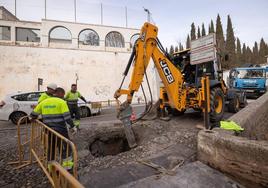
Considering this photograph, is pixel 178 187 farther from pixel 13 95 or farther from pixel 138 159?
pixel 13 95

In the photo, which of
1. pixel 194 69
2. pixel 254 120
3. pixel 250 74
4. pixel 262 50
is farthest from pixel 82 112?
pixel 262 50

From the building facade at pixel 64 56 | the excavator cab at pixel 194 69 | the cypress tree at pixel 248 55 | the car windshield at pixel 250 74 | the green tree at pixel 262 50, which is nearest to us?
the excavator cab at pixel 194 69

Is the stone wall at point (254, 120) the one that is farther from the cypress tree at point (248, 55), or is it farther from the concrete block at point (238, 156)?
the cypress tree at point (248, 55)

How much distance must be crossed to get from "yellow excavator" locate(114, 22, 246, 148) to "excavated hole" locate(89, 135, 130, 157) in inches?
35.1

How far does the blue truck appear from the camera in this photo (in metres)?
12.7

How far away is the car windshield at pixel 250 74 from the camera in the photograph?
43.3 feet

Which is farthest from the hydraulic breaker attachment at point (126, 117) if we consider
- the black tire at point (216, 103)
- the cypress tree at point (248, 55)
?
the cypress tree at point (248, 55)

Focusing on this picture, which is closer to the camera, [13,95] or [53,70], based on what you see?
[13,95]

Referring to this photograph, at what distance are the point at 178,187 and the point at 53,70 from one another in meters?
15.8

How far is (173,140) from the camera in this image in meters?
4.34

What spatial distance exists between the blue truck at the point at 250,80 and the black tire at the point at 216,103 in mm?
8505

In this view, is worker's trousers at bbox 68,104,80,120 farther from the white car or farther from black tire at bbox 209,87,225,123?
black tire at bbox 209,87,225,123

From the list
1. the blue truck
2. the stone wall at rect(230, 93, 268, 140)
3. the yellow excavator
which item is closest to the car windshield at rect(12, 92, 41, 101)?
the yellow excavator

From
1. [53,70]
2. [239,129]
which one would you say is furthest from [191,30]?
[239,129]
